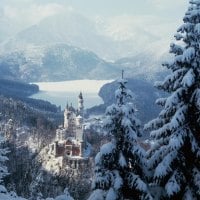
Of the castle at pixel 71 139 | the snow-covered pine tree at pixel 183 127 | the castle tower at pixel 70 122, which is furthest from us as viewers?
the castle tower at pixel 70 122

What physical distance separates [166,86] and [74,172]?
4894 inches

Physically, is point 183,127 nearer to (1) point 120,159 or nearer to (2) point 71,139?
(1) point 120,159

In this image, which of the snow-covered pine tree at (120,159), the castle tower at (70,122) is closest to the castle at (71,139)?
the castle tower at (70,122)

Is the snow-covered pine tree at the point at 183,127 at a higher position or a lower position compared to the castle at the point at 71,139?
higher

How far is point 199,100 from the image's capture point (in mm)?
27188

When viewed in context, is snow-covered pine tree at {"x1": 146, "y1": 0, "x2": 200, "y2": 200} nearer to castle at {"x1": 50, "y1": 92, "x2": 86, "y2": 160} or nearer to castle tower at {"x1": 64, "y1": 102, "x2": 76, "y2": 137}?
castle at {"x1": 50, "y1": 92, "x2": 86, "y2": 160}

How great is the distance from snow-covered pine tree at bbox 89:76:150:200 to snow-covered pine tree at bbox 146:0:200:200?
1075 mm

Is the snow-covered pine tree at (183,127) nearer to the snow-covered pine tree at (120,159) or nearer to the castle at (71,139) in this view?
the snow-covered pine tree at (120,159)

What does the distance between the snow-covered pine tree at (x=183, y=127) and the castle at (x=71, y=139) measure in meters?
134

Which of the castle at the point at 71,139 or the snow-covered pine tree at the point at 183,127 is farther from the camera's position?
the castle at the point at 71,139

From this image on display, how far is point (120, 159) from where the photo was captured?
27734 millimetres

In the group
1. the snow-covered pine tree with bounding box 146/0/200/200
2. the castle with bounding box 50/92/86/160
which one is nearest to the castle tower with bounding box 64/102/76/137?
the castle with bounding box 50/92/86/160

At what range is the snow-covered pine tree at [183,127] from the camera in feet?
89.8

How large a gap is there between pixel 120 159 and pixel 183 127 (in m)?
3.50
